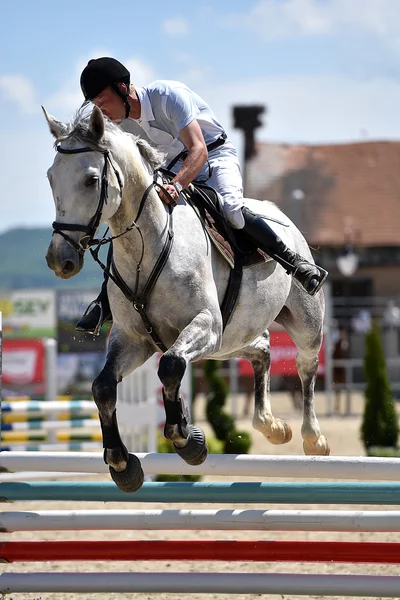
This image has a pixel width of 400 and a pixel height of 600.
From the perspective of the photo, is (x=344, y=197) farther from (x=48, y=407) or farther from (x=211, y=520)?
(x=211, y=520)

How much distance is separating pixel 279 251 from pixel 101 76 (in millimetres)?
1304

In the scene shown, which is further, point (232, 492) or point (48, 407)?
point (48, 407)

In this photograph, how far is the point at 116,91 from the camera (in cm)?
466

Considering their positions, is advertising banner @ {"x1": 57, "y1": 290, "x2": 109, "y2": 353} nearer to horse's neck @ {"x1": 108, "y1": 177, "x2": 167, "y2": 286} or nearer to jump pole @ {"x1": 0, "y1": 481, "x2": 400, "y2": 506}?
jump pole @ {"x1": 0, "y1": 481, "x2": 400, "y2": 506}

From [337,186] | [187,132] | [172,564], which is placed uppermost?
[337,186]

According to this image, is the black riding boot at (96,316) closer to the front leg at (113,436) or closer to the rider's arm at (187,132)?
the front leg at (113,436)

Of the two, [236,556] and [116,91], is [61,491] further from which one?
[116,91]

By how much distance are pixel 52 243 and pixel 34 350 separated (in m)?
14.5

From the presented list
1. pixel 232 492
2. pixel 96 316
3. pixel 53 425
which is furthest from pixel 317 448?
pixel 53 425

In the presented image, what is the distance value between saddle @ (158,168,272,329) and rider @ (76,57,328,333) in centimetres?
6

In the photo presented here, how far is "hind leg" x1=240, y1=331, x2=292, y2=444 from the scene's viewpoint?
226 inches

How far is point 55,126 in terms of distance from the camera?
438 cm

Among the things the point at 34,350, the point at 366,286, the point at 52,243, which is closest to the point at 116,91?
the point at 52,243

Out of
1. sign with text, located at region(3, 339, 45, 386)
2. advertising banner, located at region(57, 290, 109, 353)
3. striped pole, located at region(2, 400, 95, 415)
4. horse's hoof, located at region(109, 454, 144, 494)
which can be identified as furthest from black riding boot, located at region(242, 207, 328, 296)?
advertising banner, located at region(57, 290, 109, 353)
